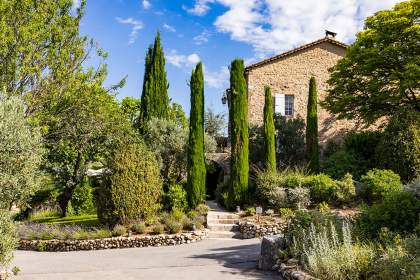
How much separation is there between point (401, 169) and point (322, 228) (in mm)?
8523

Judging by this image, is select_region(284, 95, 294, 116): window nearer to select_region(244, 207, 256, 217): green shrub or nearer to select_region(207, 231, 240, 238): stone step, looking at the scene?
select_region(244, 207, 256, 217): green shrub

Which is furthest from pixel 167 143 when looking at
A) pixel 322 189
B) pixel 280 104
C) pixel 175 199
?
pixel 280 104

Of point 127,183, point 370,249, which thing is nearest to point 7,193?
point 127,183

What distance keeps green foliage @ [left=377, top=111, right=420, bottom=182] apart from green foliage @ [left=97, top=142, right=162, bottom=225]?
9.44m

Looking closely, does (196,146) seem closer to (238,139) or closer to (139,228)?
(238,139)

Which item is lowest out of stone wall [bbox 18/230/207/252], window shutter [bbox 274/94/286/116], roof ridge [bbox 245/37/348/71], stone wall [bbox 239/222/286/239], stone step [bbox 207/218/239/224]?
stone wall [bbox 18/230/207/252]

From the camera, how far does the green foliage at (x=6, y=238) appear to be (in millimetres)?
7336

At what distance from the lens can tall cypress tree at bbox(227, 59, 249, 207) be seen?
17109 millimetres

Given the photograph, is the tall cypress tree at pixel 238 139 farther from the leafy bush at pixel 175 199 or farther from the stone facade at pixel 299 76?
the stone facade at pixel 299 76

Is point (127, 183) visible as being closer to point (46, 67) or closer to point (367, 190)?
point (46, 67)

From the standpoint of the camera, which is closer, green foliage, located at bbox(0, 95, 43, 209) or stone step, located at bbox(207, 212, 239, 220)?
green foliage, located at bbox(0, 95, 43, 209)

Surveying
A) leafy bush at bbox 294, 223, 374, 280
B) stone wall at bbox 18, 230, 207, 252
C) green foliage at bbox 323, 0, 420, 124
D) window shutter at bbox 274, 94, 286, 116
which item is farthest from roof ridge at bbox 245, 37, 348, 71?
leafy bush at bbox 294, 223, 374, 280

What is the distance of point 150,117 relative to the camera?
2095 cm

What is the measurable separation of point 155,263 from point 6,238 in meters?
3.87
